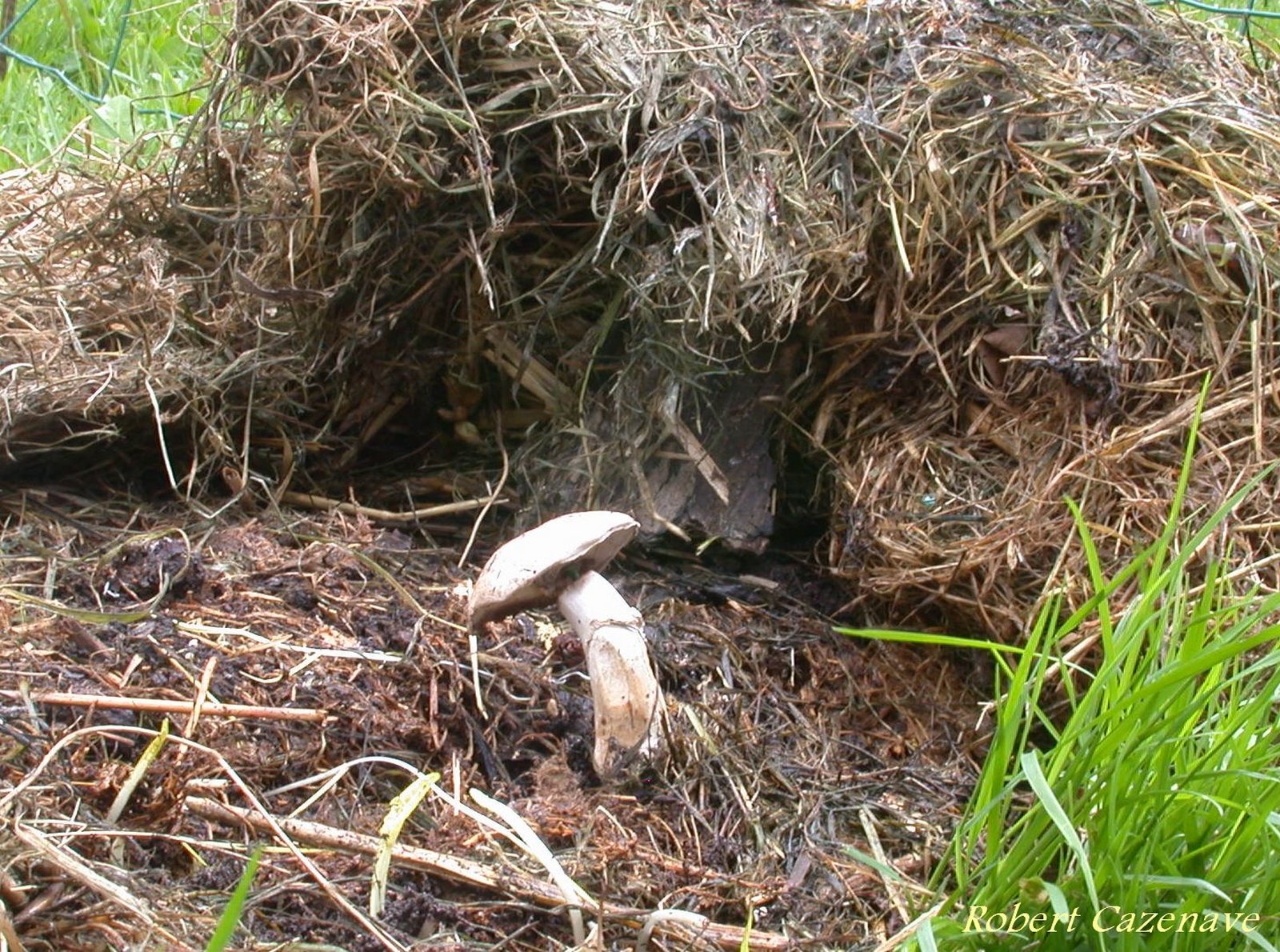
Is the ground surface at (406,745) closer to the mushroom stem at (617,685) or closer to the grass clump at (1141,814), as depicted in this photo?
the mushroom stem at (617,685)

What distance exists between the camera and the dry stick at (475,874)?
1683 mm

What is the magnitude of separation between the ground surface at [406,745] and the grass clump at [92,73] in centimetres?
185

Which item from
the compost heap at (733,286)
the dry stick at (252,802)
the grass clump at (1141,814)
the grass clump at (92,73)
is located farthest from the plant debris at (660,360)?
the grass clump at (92,73)

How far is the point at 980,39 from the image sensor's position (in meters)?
2.86

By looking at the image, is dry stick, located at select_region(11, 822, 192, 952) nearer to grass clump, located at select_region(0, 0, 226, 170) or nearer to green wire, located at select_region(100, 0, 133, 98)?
grass clump, located at select_region(0, 0, 226, 170)

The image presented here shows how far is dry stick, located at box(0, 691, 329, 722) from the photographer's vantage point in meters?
1.92

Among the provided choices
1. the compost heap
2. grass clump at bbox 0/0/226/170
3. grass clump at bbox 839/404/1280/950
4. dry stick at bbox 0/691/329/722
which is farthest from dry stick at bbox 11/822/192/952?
grass clump at bbox 0/0/226/170

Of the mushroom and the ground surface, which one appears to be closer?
the ground surface

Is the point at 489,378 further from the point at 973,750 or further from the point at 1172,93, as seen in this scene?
the point at 1172,93

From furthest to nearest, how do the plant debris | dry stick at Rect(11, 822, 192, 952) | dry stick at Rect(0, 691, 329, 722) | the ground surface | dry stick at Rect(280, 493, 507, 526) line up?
dry stick at Rect(280, 493, 507, 526), the plant debris, dry stick at Rect(0, 691, 329, 722), the ground surface, dry stick at Rect(11, 822, 192, 952)

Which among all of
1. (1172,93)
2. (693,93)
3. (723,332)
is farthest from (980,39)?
(723,332)

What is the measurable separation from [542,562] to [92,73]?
354cm

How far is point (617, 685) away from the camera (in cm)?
198

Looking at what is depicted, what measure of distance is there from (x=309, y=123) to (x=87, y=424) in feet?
2.50
